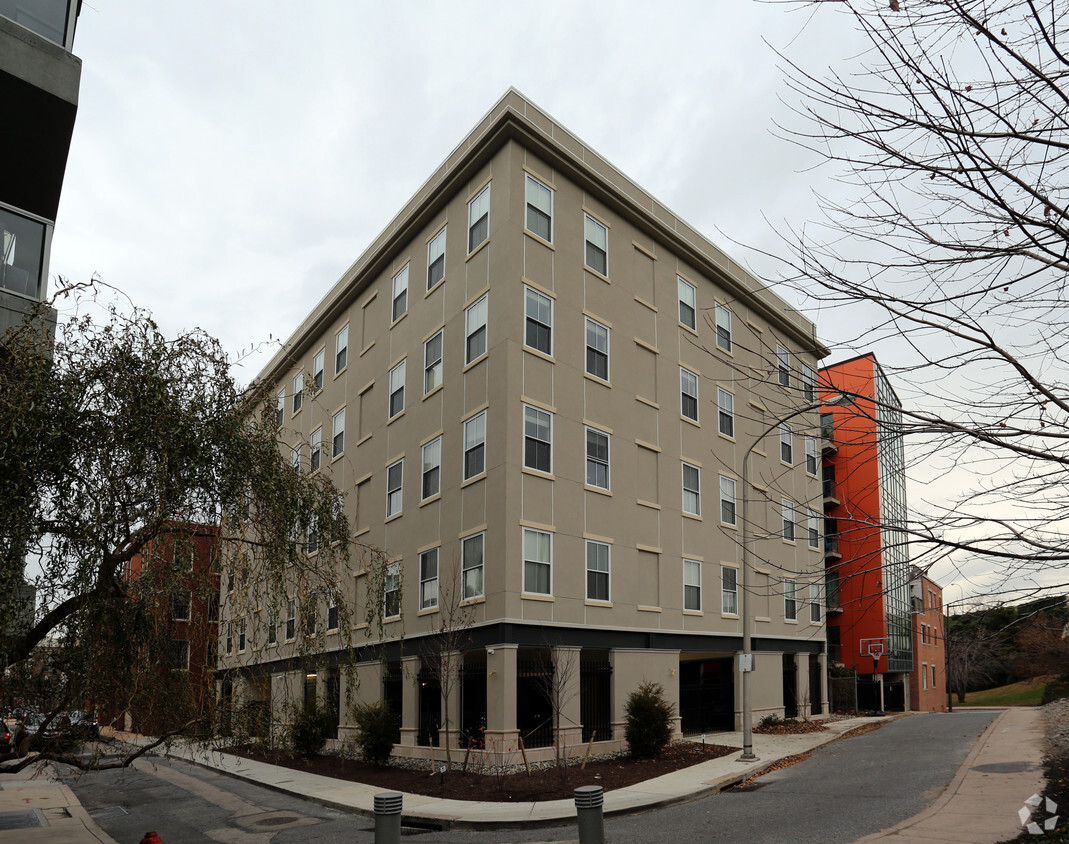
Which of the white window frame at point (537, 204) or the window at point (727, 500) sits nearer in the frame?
the white window frame at point (537, 204)

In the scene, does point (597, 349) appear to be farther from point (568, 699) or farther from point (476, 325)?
point (568, 699)

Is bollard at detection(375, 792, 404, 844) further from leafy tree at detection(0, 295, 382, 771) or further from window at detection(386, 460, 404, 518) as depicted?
A: window at detection(386, 460, 404, 518)

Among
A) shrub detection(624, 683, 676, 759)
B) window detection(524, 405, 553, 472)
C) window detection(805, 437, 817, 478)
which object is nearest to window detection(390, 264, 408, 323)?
window detection(524, 405, 553, 472)

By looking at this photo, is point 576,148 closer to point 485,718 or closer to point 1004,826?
point 485,718

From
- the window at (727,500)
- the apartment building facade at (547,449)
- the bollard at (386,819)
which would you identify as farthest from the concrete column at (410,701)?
the bollard at (386,819)

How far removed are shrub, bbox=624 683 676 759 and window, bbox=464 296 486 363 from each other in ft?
33.9

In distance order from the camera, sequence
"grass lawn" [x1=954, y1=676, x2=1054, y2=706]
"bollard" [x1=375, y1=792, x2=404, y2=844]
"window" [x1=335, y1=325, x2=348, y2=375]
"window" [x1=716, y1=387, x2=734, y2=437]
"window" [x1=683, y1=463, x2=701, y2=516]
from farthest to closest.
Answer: "grass lawn" [x1=954, y1=676, x2=1054, y2=706], "window" [x1=335, y1=325, x2=348, y2=375], "window" [x1=716, y1=387, x2=734, y2=437], "window" [x1=683, y1=463, x2=701, y2=516], "bollard" [x1=375, y1=792, x2=404, y2=844]

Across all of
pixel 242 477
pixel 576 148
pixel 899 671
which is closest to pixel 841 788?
pixel 242 477

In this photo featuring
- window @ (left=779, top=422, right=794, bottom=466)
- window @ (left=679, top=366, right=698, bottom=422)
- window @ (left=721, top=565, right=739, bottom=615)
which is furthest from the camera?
window @ (left=779, top=422, right=794, bottom=466)

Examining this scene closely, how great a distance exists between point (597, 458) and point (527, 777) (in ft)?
30.3

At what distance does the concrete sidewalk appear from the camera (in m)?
12.0

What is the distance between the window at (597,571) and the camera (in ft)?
80.3

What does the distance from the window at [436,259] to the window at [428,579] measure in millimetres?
8618

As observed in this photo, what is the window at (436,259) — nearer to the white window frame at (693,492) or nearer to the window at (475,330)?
the window at (475,330)
